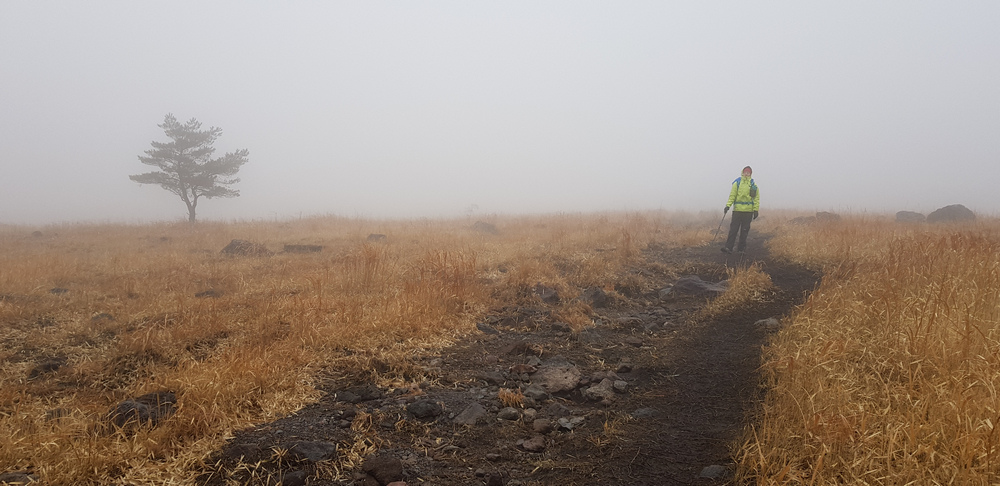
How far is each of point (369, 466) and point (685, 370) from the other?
10.8 feet

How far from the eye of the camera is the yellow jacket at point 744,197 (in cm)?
1146

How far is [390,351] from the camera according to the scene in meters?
4.89

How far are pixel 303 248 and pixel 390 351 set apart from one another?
9.71 metres

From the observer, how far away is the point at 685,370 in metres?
4.63

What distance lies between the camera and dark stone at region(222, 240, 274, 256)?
1257 cm

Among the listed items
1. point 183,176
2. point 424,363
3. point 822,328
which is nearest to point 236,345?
point 424,363

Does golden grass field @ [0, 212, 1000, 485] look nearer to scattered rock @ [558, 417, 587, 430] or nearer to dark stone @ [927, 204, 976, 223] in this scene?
scattered rock @ [558, 417, 587, 430]

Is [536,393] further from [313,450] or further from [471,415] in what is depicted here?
[313,450]

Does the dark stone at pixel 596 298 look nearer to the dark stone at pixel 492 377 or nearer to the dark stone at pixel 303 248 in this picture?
the dark stone at pixel 492 377

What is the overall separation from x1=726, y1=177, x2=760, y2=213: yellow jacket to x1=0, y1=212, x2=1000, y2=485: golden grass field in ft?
6.22

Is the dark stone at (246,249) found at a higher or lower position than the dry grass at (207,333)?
higher

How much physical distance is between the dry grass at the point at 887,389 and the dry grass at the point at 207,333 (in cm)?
276

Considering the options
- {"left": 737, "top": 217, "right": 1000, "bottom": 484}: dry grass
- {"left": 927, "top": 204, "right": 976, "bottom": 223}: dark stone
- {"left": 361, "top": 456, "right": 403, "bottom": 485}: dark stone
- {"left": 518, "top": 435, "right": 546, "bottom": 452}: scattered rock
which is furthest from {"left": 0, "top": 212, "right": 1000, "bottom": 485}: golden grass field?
{"left": 927, "top": 204, "right": 976, "bottom": 223}: dark stone

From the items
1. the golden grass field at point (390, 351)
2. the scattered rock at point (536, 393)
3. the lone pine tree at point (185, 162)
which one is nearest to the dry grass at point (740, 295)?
the golden grass field at point (390, 351)
